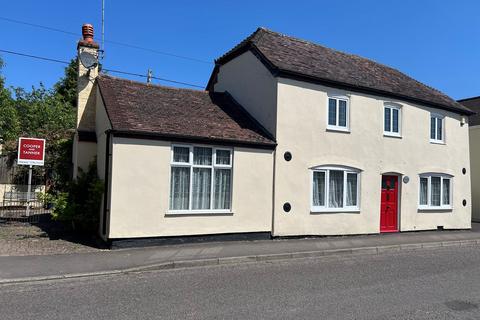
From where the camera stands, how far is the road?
6.10 meters

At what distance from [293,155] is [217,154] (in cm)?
269

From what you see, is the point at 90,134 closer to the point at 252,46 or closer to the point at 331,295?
the point at 252,46

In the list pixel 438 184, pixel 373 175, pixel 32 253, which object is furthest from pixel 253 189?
pixel 438 184

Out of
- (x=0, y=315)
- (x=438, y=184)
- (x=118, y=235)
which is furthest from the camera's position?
(x=438, y=184)

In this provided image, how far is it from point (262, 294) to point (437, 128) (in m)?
14.0

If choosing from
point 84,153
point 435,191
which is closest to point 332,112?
point 435,191

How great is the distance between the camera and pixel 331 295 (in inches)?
281

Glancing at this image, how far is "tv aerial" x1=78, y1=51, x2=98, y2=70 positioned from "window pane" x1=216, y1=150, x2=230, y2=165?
5586 millimetres

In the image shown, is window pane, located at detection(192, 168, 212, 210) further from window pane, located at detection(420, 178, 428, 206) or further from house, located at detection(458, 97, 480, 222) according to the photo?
house, located at detection(458, 97, 480, 222)

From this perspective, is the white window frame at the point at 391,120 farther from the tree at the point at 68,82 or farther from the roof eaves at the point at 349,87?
the tree at the point at 68,82

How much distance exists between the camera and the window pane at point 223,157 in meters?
12.6

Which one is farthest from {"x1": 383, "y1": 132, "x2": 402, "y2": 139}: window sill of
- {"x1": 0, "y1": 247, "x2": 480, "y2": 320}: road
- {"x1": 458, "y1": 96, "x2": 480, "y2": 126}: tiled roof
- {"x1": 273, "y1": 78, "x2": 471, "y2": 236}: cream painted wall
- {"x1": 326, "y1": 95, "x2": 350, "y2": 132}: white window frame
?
{"x1": 458, "y1": 96, "x2": 480, "y2": 126}: tiled roof

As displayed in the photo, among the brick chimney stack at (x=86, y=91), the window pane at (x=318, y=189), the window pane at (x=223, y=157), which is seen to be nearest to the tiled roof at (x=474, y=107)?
the window pane at (x=318, y=189)

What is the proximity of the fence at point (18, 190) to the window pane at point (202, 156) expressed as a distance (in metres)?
8.91
